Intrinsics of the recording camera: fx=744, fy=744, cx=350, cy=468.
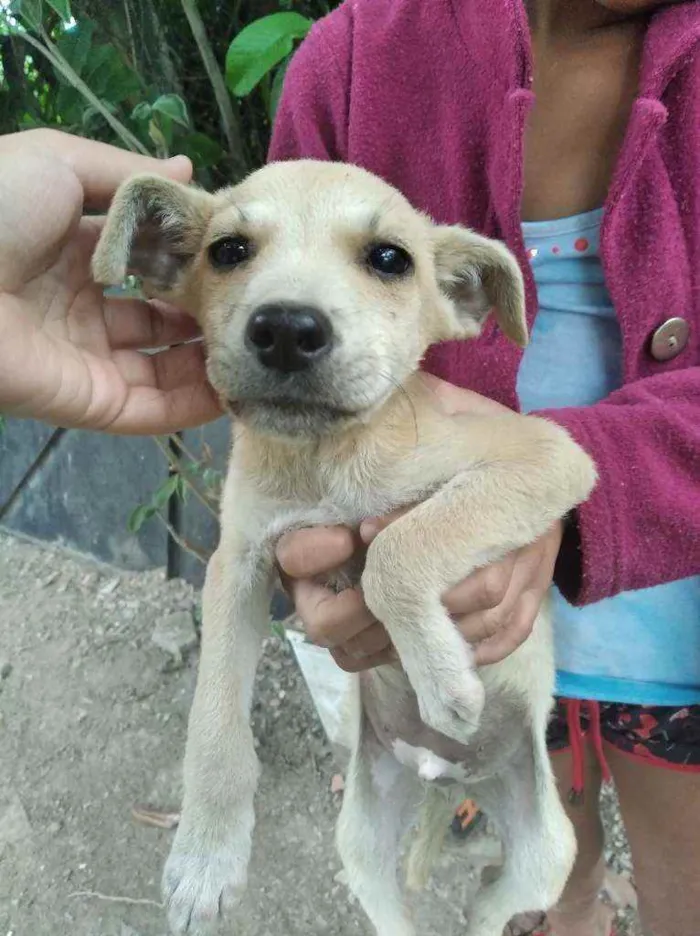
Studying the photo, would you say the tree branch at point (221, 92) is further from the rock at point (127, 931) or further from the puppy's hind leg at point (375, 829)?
the rock at point (127, 931)

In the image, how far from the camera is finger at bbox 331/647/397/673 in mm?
1691

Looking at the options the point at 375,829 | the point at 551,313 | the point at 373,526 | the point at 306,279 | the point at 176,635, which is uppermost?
the point at 306,279

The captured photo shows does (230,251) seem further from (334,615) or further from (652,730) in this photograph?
(652,730)

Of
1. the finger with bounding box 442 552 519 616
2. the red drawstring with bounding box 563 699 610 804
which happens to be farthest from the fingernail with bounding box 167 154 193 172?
the red drawstring with bounding box 563 699 610 804

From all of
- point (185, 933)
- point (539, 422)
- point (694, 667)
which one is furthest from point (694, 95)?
point (185, 933)

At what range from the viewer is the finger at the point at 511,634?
1.58 metres

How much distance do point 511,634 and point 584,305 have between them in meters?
0.87

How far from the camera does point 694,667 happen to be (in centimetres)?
188

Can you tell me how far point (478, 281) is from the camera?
5.88 feet

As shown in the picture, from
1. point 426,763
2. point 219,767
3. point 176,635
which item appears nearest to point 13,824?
point 176,635

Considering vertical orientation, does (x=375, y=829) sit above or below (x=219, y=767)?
below

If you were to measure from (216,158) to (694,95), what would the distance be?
183 cm

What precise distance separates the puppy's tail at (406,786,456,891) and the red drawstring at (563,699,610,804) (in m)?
0.38

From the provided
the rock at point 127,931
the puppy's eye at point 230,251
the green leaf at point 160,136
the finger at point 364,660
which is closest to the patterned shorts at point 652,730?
the finger at point 364,660
